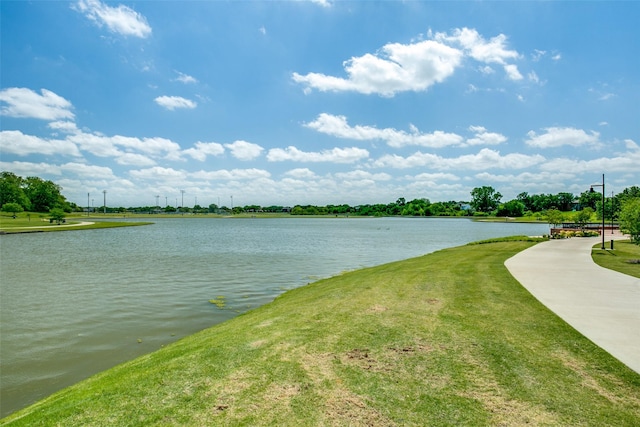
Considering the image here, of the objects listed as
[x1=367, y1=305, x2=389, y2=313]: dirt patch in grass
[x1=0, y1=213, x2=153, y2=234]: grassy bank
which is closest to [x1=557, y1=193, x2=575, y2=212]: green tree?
[x1=0, y1=213, x2=153, y2=234]: grassy bank

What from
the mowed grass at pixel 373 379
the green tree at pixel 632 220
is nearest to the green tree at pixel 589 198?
the green tree at pixel 632 220

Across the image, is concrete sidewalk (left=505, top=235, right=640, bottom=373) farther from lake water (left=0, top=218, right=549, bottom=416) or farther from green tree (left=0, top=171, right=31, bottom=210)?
green tree (left=0, top=171, right=31, bottom=210)

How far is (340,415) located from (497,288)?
31.7 feet

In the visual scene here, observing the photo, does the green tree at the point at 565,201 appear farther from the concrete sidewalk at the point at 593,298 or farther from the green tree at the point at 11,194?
the green tree at the point at 11,194

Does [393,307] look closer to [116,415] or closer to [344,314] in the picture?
[344,314]

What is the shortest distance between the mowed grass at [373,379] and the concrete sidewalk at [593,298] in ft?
1.48

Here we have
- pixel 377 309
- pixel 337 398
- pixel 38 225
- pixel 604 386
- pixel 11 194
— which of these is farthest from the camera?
pixel 11 194

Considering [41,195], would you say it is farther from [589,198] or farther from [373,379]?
[589,198]

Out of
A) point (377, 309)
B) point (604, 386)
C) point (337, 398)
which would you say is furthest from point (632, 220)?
point (337, 398)

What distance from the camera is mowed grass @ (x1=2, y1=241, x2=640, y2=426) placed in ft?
16.0

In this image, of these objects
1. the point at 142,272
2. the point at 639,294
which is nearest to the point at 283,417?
the point at 639,294

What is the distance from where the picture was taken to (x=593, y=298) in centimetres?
1116

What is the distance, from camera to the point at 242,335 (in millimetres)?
8344

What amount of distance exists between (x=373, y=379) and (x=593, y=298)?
353 inches
